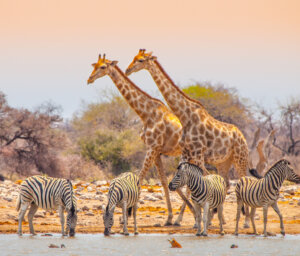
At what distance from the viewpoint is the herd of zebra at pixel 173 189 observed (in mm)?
12305

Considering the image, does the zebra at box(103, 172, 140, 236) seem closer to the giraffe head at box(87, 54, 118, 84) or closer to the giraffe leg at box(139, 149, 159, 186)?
the giraffe leg at box(139, 149, 159, 186)

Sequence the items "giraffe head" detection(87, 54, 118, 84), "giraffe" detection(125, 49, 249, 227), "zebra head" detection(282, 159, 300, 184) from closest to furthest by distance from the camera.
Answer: "zebra head" detection(282, 159, 300, 184) → "giraffe" detection(125, 49, 249, 227) → "giraffe head" detection(87, 54, 118, 84)

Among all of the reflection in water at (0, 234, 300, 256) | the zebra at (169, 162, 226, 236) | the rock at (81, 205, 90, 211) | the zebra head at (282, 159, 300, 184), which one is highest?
the zebra head at (282, 159, 300, 184)

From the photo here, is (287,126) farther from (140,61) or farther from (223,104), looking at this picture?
(140,61)

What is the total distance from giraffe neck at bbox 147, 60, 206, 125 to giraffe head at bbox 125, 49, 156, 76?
0.57 feet

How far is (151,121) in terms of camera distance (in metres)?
15.5

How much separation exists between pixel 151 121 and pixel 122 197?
3483mm

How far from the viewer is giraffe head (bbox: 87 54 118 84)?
15.5 m

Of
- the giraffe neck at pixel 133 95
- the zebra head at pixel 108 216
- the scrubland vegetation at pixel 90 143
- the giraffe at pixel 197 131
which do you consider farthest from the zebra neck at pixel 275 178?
the scrubland vegetation at pixel 90 143

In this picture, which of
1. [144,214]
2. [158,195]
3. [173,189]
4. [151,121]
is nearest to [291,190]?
[158,195]

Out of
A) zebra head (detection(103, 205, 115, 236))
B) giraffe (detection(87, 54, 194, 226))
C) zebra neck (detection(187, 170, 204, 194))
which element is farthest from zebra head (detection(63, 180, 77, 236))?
giraffe (detection(87, 54, 194, 226))

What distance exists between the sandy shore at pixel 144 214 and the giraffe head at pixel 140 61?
3577mm

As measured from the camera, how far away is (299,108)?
3809cm

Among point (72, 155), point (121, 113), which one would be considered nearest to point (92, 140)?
point (72, 155)
